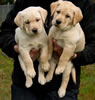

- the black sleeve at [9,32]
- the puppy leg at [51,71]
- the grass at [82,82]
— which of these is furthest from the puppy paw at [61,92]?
the grass at [82,82]

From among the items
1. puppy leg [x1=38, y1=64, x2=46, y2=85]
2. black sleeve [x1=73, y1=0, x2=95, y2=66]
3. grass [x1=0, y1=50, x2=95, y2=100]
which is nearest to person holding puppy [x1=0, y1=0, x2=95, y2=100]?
black sleeve [x1=73, y1=0, x2=95, y2=66]

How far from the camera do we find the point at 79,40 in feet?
11.3

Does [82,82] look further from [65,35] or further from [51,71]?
[65,35]

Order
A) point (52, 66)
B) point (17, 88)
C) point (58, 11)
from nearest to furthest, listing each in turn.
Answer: point (58, 11) → point (52, 66) → point (17, 88)

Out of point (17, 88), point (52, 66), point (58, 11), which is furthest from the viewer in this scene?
point (17, 88)

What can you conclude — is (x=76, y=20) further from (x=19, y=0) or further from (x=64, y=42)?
(x=19, y=0)

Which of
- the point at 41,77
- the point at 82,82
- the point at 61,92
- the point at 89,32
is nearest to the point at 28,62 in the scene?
the point at 41,77

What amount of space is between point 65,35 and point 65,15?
204 mm

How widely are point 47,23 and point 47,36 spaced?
0.26 metres

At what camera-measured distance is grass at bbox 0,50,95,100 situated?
5.94 meters

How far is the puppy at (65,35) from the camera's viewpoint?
3268 millimetres

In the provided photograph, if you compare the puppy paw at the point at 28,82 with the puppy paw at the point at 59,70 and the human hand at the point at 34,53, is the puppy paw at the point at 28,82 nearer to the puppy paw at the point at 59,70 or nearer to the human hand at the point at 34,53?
the human hand at the point at 34,53

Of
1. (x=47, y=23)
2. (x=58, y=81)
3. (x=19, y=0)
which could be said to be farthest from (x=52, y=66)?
(x=19, y=0)

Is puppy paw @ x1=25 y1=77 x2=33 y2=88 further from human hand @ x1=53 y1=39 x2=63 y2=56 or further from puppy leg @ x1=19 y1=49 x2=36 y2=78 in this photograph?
human hand @ x1=53 y1=39 x2=63 y2=56
